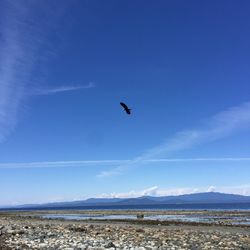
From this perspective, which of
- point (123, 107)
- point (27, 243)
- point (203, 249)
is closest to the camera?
point (123, 107)

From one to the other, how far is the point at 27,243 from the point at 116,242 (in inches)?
201

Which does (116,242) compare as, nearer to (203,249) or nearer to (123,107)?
(203,249)

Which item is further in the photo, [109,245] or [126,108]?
[109,245]

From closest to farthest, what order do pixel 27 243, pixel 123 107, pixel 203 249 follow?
1. pixel 123 107
2. pixel 203 249
3. pixel 27 243

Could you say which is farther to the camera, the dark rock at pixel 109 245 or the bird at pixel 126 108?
the dark rock at pixel 109 245

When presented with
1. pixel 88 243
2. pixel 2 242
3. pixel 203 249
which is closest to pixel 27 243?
pixel 2 242

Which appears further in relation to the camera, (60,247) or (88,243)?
(88,243)

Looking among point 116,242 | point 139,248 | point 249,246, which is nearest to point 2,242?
point 116,242

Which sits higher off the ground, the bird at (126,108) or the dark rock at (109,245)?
the bird at (126,108)

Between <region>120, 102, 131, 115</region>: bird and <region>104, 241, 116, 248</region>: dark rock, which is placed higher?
<region>120, 102, 131, 115</region>: bird

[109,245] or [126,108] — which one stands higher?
[126,108]

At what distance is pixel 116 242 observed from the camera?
82.4 feet

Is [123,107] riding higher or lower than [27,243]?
higher

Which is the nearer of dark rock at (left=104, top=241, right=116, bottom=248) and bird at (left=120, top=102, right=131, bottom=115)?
bird at (left=120, top=102, right=131, bottom=115)
